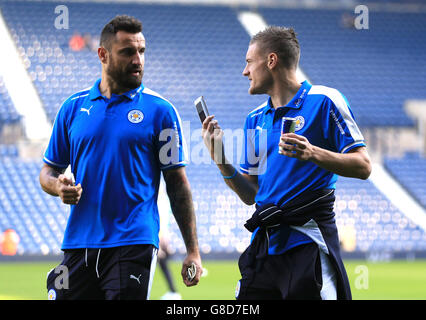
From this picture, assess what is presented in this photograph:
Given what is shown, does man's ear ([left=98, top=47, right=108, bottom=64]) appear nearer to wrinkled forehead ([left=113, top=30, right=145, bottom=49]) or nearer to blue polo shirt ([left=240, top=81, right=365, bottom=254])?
wrinkled forehead ([left=113, top=30, right=145, bottom=49])

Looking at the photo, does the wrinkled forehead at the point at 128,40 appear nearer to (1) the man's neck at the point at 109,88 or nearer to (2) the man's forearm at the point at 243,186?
(1) the man's neck at the point at 109,88

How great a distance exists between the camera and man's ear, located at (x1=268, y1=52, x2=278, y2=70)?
12.8 feet

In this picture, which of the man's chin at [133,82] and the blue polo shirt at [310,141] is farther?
the man's chin at [133,82]

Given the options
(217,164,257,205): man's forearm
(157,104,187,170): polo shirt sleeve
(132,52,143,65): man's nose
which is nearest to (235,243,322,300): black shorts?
(217,164,257,205): man's forearm

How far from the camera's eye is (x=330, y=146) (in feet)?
12.3

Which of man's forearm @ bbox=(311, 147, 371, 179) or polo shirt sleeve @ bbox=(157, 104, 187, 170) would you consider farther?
polo shirt sleeve @ bbox=(157, 104, 187, 170)

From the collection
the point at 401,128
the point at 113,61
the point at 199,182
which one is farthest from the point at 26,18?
the point at 113,61

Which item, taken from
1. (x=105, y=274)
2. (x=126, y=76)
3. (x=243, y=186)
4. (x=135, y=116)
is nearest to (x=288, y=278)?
(x=243, y=186)

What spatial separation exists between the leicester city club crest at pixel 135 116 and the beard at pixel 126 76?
162 mm

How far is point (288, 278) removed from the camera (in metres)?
3.67

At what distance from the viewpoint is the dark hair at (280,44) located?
392 cm

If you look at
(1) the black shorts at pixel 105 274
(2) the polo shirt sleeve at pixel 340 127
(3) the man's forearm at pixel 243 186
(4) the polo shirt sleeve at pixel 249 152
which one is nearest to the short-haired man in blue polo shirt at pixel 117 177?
(1) the black shorts at pixel 105 274

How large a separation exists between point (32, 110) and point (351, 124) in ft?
54.9
